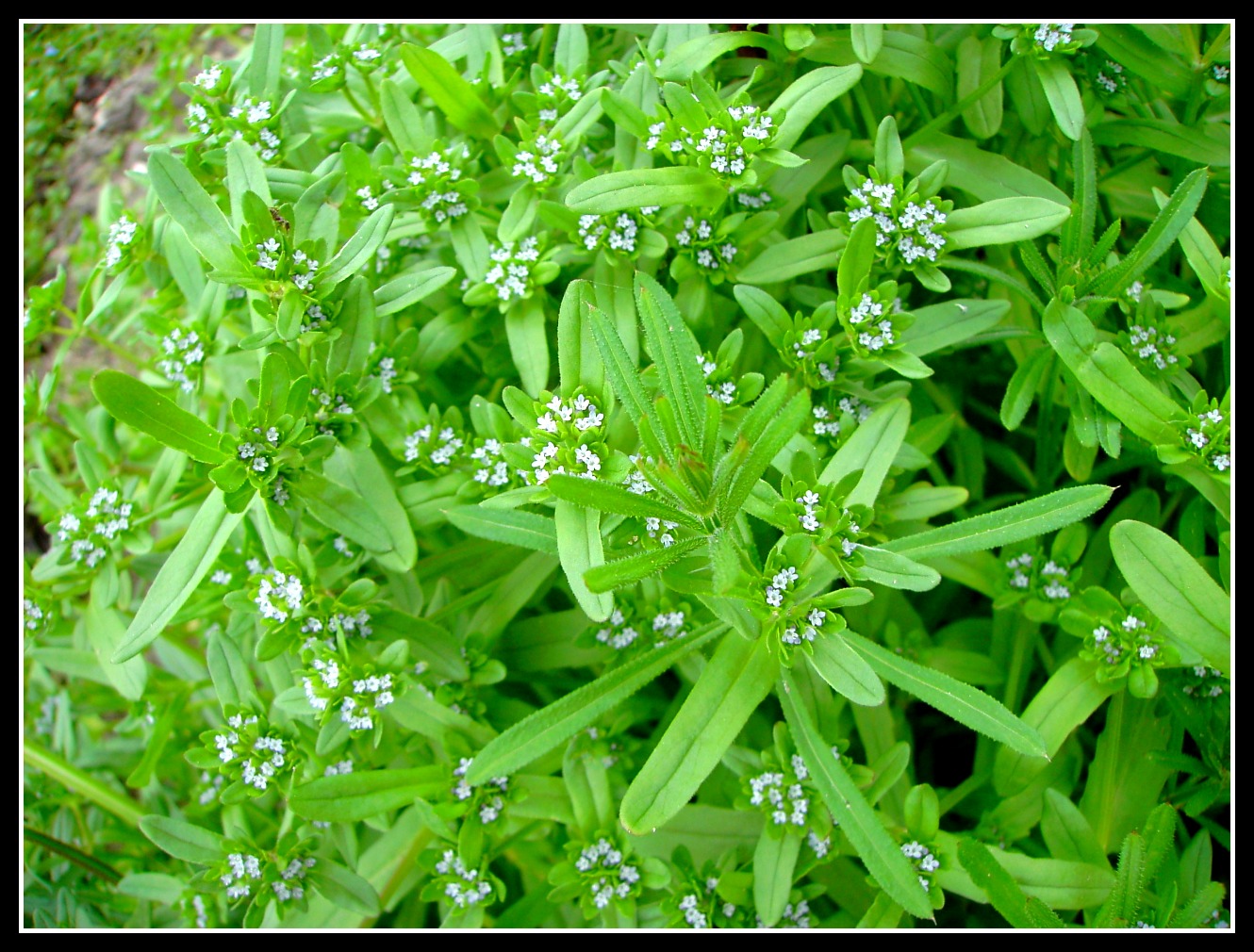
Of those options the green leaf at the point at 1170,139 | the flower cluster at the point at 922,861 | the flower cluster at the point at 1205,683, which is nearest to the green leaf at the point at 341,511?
the flower cluster at the point at 922,861

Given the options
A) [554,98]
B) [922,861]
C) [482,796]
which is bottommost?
[922,861]

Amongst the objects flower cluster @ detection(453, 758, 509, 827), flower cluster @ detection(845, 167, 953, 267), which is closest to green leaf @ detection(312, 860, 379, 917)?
flower cluster @ detection(453, 758, 509, 827)

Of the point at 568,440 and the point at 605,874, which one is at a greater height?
the point at 568,440

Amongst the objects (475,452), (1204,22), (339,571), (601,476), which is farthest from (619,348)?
(1204,22)

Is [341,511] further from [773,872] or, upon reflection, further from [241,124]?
[773,872]

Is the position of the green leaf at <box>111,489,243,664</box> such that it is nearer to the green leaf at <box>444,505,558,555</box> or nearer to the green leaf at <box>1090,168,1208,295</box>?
the green leaf at <box>444,505,558,555</box>

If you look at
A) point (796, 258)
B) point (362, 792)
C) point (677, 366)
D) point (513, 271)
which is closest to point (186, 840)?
point (362, 792)
